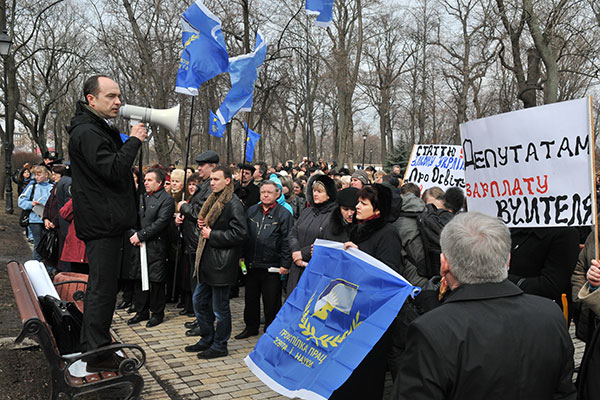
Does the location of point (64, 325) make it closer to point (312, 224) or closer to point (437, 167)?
point (312, 224)

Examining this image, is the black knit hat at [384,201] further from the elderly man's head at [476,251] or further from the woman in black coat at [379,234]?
the elderly man's head at [476,251]

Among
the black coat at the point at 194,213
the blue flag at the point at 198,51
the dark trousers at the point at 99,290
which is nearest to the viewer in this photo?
the dark trousers at the point at 99,290

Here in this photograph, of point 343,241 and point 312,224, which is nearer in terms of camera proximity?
point 343,241

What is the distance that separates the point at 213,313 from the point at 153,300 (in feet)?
5.19

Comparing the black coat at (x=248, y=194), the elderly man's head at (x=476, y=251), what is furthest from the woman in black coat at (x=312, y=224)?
the elderly man's head at (x=476, y=251)

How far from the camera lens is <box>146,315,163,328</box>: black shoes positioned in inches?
286

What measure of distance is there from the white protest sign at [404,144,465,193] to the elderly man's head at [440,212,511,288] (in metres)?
7.66

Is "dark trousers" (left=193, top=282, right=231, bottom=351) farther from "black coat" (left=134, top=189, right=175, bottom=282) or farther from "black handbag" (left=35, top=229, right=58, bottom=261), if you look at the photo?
"black handbag" (left=35, top=229, right=58, bottom=261)

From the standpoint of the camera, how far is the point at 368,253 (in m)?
4.63

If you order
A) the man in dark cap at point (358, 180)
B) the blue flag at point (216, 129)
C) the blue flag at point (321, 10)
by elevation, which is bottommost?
the man in dark cap at point (358, 180)

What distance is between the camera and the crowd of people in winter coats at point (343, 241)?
411 centimetres

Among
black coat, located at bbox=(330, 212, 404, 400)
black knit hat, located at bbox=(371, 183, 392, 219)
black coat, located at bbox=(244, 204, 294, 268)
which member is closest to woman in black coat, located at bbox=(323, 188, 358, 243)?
black coat, located at bbox=(330, 212, 404, 400)

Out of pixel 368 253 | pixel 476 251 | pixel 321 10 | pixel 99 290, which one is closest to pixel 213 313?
pixel 99 290

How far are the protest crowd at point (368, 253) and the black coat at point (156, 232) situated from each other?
2 centimetres
